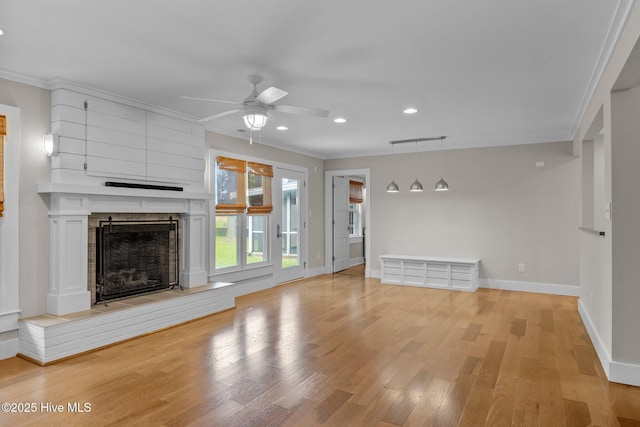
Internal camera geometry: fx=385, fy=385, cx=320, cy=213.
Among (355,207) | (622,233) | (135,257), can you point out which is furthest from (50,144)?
(355,207)

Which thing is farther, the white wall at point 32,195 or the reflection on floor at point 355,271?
the reflection on floor at point 355,271

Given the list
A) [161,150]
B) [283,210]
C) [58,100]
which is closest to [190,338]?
[161,150]

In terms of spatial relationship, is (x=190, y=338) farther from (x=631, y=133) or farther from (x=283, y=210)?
(x=631, y=133)

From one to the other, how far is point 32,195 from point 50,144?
20.5 inches

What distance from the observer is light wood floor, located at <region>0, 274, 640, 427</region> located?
8.12ft

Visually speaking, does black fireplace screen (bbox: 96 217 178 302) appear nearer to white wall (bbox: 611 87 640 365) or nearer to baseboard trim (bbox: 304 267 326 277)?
baseboard trim (bbox: 304 267 326 277)

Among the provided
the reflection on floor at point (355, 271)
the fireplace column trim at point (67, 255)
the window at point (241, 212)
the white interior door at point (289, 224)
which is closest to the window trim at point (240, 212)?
the window at point (241, 212)

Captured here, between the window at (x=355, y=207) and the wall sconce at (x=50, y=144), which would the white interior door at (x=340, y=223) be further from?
the wall sconce at (x=50, y=144)

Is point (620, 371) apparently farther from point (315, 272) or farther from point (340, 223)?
point (340, 223)

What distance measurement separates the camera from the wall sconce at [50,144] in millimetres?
3754

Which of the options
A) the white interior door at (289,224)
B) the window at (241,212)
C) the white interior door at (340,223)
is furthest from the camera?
the white interior door at (340,223)

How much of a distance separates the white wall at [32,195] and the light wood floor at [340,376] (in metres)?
0.66

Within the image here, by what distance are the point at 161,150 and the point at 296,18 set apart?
2.92m

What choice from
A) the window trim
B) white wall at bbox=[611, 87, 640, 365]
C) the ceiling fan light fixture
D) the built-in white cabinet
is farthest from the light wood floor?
the ceiling fan light fixture
